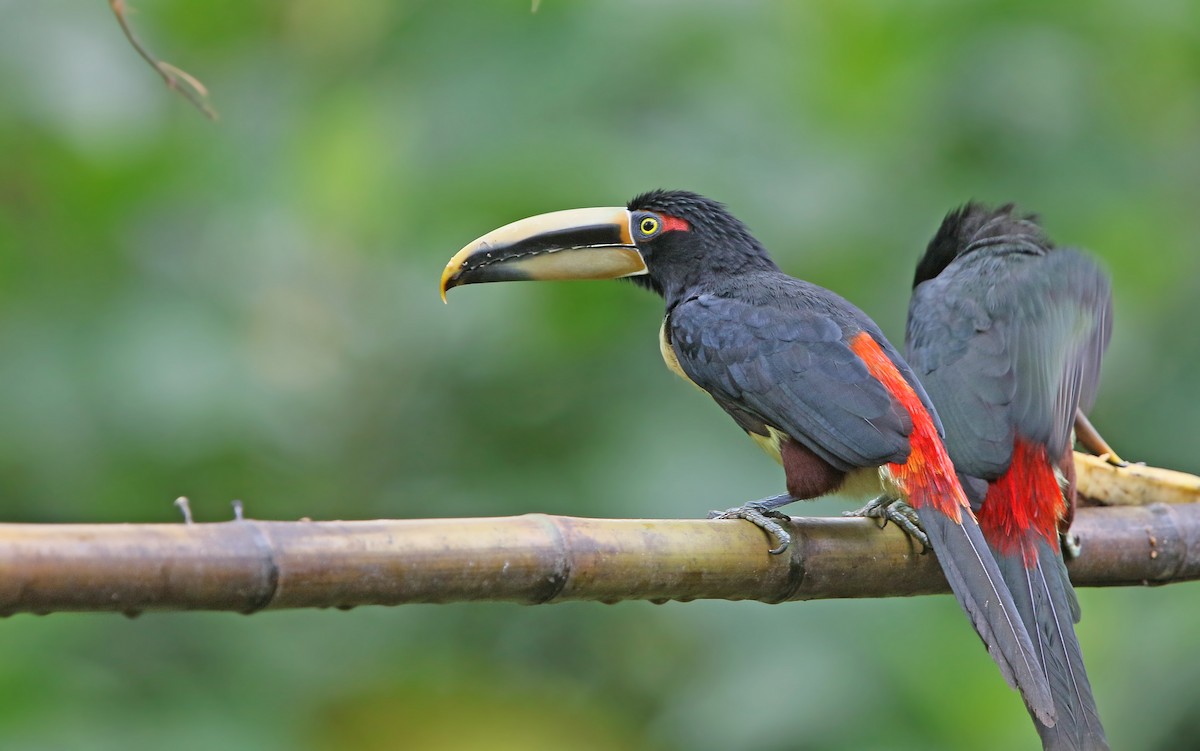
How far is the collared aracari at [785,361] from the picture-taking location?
102 inches

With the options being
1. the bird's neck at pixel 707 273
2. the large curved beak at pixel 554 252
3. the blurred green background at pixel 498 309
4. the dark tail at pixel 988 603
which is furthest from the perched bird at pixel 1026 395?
the blurred green background at pixel 498 309

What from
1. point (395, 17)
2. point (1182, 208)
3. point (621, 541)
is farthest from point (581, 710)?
point (1182, 208)

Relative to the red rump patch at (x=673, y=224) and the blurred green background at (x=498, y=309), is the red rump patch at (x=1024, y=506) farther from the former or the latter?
the red rump patch at (x=673, y=224)

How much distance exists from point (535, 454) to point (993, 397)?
1623 millimetres

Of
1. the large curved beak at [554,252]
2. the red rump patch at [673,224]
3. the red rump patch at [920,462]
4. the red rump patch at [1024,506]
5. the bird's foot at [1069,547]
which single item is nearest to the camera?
the red rump patch at [920,462]

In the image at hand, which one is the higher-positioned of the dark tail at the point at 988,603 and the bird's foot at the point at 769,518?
A: the bird's foot at the point at 769,518

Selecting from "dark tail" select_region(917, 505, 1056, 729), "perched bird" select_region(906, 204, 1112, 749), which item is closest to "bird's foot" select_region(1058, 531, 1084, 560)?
"perched bird" select_region(906, 204, 1112, 749)

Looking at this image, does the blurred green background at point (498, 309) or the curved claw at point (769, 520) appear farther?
the blurred green background at point (498, 309)

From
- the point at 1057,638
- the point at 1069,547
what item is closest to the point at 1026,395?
the point at 1069,547

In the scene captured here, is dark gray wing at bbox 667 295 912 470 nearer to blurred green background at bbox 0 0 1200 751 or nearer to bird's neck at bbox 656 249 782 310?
bird's neck at bbox 656 249 782 310

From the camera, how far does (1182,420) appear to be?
438 centimetres

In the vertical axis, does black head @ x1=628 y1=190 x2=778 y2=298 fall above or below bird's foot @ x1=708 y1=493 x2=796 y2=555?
above

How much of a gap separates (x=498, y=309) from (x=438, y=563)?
237cm

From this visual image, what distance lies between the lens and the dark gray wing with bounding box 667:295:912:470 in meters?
2.77
